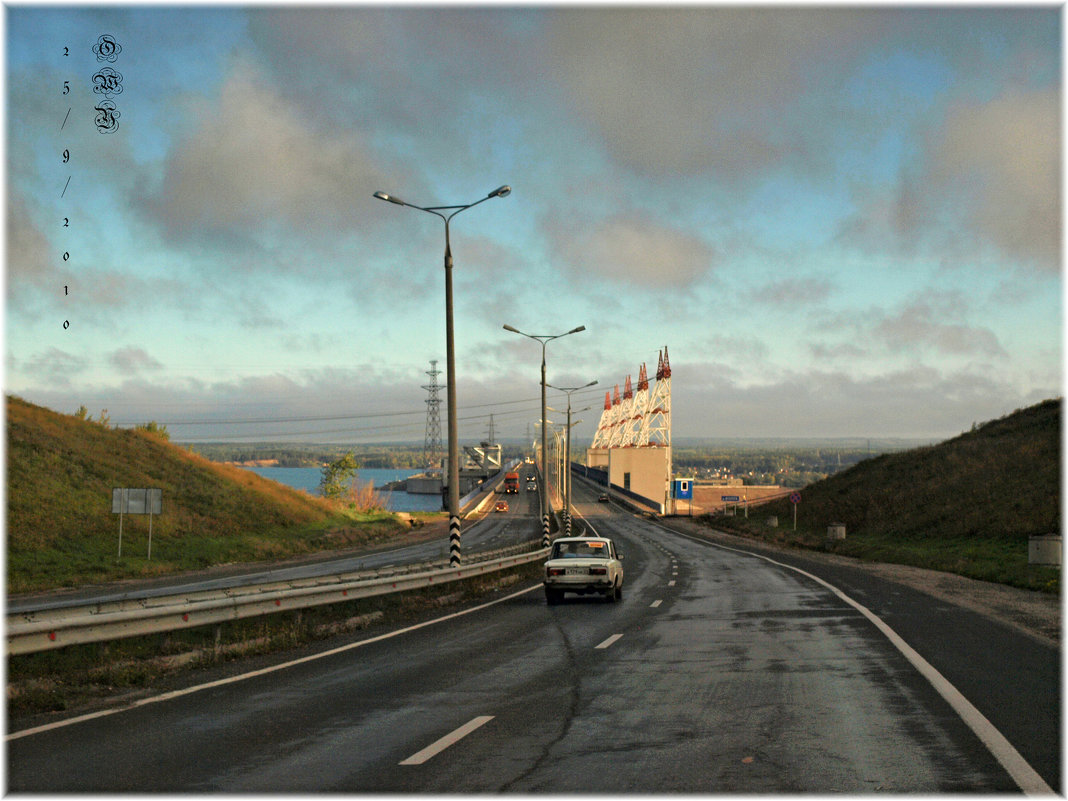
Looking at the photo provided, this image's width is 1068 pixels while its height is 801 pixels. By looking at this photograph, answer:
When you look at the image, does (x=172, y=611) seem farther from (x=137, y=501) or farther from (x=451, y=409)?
(x=137, y=501)

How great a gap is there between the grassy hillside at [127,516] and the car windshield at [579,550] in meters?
19.0

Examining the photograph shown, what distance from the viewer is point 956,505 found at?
175ft

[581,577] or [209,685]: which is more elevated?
[581,577]

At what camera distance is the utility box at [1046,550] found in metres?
29.6

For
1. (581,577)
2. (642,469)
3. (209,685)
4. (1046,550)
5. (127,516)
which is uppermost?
(642,469)

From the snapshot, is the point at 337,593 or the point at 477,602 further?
the point at 477,602

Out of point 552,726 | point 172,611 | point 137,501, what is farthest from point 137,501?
point 552,726

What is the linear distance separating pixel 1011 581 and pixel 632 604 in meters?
12.1

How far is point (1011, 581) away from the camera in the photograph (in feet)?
89.7

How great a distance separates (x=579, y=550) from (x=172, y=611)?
13879mm

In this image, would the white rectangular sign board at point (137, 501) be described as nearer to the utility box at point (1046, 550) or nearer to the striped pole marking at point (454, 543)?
the striped pole marking at point (454, 543)

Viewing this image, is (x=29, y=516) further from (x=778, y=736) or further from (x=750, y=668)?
(x=778, y=736)

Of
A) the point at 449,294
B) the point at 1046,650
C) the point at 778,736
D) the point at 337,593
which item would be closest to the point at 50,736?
the point at 778,736

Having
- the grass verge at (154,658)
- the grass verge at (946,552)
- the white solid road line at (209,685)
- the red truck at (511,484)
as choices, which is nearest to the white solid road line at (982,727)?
the white solid road line at (209,685)
